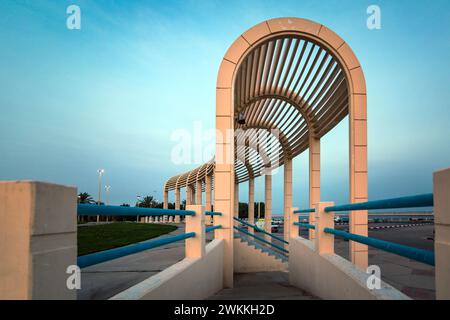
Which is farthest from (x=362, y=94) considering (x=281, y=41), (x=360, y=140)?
(x=281, y=41)

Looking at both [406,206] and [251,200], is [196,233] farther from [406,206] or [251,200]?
[251,200]

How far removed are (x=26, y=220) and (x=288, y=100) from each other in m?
10.1

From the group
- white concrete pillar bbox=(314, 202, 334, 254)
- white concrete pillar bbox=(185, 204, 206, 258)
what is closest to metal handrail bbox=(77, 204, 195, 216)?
white concrete pillar bbox=(185, 204, 206, 258)

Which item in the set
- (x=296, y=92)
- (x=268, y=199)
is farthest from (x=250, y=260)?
(x=268, y=199)

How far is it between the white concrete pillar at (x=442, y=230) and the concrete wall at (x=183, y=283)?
191 cm

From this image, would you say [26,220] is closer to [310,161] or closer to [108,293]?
[108,293]

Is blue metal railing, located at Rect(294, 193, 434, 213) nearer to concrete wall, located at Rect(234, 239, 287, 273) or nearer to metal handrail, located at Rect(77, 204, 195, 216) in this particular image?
metal handrail, located at Rect(77, 204, 195, 216)

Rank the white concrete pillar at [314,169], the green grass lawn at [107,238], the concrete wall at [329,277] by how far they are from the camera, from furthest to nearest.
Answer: the white concrete pillar at [314,169], the green grass lawn at [107,238], the concrete wall at [329,277]

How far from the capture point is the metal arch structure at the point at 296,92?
23.0 feet

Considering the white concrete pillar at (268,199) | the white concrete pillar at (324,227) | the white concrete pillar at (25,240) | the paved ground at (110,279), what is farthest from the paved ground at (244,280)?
the white concrete pillar at (268,199)

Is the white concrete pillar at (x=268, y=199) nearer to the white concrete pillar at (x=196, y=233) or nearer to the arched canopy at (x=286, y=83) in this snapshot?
the arched canopy at (x=286, y=83)

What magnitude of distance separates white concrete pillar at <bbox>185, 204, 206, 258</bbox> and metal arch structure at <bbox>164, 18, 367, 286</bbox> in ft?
9.15

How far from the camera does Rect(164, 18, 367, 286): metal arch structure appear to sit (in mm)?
7016

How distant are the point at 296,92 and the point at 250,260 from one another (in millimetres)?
5456
